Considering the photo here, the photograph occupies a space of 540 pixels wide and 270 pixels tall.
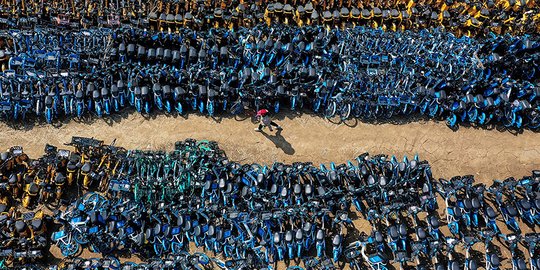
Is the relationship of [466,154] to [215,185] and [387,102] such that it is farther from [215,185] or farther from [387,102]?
[215,185]

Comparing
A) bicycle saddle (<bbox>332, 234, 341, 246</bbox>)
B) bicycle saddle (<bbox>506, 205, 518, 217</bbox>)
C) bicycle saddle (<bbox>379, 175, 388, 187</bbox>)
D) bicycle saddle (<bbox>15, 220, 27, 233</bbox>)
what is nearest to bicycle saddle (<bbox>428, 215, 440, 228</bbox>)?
bicycle saddle (<bbox>379, 175, 388, 187</bbox>)

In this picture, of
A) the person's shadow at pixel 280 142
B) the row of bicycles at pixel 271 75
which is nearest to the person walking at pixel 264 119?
the person's shadow at pixel 280 142

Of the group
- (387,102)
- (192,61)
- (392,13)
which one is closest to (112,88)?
(192,61)

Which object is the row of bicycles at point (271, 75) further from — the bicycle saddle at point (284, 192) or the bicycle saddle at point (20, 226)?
the bicycle saddle at point (20, 226)

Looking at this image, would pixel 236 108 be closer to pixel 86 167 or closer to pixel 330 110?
pixel 330 110

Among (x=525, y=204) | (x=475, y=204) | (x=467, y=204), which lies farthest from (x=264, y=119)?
(x=525, y=204)

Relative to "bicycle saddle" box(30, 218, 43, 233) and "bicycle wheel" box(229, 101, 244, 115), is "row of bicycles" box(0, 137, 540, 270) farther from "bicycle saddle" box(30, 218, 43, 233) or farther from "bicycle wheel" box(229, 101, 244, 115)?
"bicycle wheel" box(229, 101, 244, 115)

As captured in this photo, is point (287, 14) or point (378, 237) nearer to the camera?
point (378, 237)
